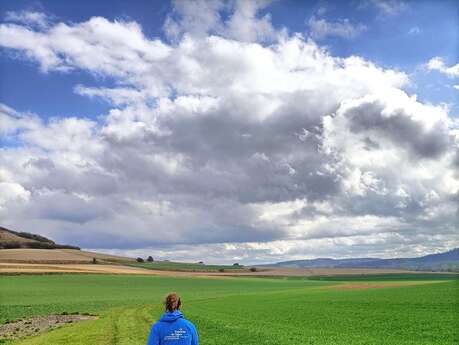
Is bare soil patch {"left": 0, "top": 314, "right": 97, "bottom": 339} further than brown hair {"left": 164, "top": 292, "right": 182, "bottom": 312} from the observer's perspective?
Yes

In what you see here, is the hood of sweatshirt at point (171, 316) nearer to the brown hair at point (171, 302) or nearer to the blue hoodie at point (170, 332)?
the blue hoodie at point (170, 332)

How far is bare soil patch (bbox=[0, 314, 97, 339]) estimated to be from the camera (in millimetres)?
40094

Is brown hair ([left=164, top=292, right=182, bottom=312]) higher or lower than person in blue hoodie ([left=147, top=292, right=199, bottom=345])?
higher

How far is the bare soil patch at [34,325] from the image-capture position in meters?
40.1

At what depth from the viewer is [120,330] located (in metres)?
38.0

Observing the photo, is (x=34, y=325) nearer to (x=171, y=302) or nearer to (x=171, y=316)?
(x=171, y=316)

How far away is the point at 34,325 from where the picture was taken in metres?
46.2

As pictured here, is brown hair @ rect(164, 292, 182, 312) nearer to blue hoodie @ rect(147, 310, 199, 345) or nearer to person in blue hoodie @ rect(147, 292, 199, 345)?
person in blue hoodie @ rect(147, 292, 199, 345)

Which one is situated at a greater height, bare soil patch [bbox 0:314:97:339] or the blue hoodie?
the blue hoodie

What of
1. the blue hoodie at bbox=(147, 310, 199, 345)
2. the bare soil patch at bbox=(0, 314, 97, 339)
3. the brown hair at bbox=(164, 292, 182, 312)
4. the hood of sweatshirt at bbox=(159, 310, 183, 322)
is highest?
the brown hair at bbox=(164, 292, 182, 312)

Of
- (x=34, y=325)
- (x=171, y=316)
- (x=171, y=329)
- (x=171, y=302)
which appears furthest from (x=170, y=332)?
(x=34, y=325)

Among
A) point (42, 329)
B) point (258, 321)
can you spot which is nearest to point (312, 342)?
point (258, 321)

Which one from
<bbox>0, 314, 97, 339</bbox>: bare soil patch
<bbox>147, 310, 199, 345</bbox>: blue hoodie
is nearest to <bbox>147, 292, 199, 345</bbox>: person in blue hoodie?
<bbox>147, 310, 199, 345</bbox>: blue hoodie

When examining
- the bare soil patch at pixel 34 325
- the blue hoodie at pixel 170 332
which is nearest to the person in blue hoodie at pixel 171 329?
the blue hoodie at pixel 170 332
